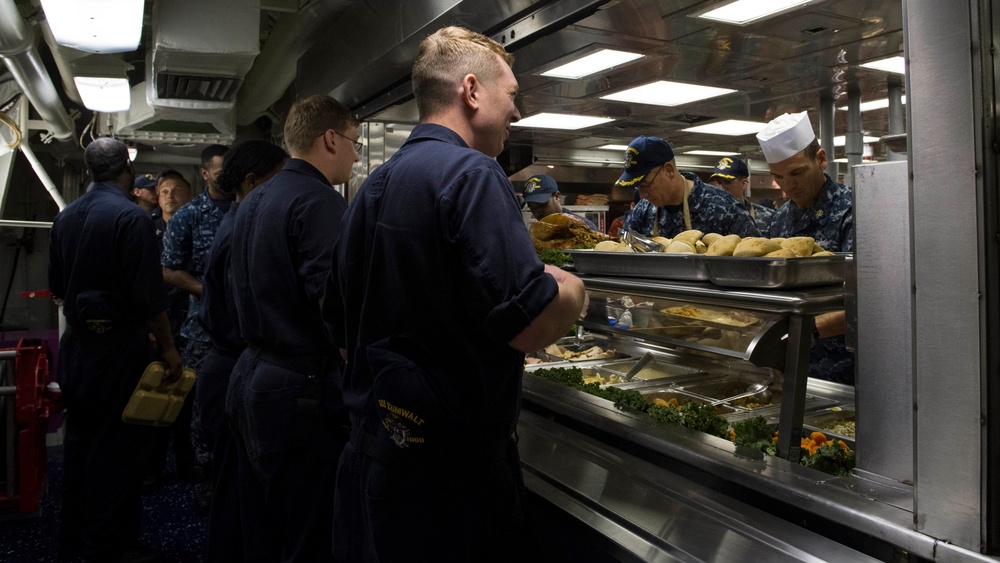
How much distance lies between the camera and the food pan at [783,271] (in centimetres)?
179

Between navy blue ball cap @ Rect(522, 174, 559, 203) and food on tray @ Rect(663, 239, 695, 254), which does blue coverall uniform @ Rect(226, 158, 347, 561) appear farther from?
navy blue ball cap @ Rect(522, 174, 559, 203)

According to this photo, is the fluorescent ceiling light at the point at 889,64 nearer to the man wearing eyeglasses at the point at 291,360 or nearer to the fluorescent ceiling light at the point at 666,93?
the fluorescent ceiling light at the point at 666,93

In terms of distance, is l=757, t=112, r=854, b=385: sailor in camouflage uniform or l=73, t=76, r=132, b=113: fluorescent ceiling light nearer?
l=757, t=112, r=854, b=385: sailor in camouflage uniform

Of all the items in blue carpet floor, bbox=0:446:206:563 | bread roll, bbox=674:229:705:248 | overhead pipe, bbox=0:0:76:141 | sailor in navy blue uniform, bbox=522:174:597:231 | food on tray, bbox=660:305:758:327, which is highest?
overhead pipe, bbox=0:0:76:141

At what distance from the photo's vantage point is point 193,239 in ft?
12.8

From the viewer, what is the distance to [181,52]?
376 centimetres

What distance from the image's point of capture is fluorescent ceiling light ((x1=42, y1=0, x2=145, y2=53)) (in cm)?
286

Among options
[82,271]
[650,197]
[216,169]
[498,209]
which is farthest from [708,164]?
[498,209]

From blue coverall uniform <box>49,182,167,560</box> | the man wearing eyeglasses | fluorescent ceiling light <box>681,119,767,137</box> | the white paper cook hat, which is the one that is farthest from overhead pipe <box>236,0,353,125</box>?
fluorescent ceiling light <box>681,119,767,137</box>

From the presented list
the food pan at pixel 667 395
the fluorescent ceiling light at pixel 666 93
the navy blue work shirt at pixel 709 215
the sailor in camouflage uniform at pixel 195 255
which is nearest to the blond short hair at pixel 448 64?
the food pan at pixel 667 395

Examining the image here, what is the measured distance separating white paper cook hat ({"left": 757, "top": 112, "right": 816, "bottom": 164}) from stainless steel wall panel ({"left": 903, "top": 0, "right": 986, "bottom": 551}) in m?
1.51

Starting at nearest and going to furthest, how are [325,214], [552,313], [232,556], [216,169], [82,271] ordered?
[552,313]
[325,214]
[232,556]
[82,271]
[216,169]

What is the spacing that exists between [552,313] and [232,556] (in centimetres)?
187

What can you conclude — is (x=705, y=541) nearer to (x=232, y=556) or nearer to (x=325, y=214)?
(x=325, y=214)
